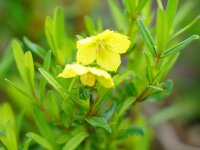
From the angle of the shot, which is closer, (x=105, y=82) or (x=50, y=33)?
(x=105, y=82)

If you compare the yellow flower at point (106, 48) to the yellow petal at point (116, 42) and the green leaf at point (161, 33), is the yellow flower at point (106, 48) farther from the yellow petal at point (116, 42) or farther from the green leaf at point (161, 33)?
the green leaf at point (161, 33)

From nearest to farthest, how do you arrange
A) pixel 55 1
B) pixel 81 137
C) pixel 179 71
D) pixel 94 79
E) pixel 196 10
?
pixel 94 79
pixel 81 137
pixel 55 1
pixel 196 10
pixel 179 71

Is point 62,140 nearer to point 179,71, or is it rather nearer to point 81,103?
point 81,103

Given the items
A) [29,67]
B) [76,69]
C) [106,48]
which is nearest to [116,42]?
[106,48]

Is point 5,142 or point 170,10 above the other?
point 170,10

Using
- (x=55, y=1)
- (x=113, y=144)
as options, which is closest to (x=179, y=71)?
(x=55, y=1)

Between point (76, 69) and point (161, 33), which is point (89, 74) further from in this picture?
point (161, 33)
